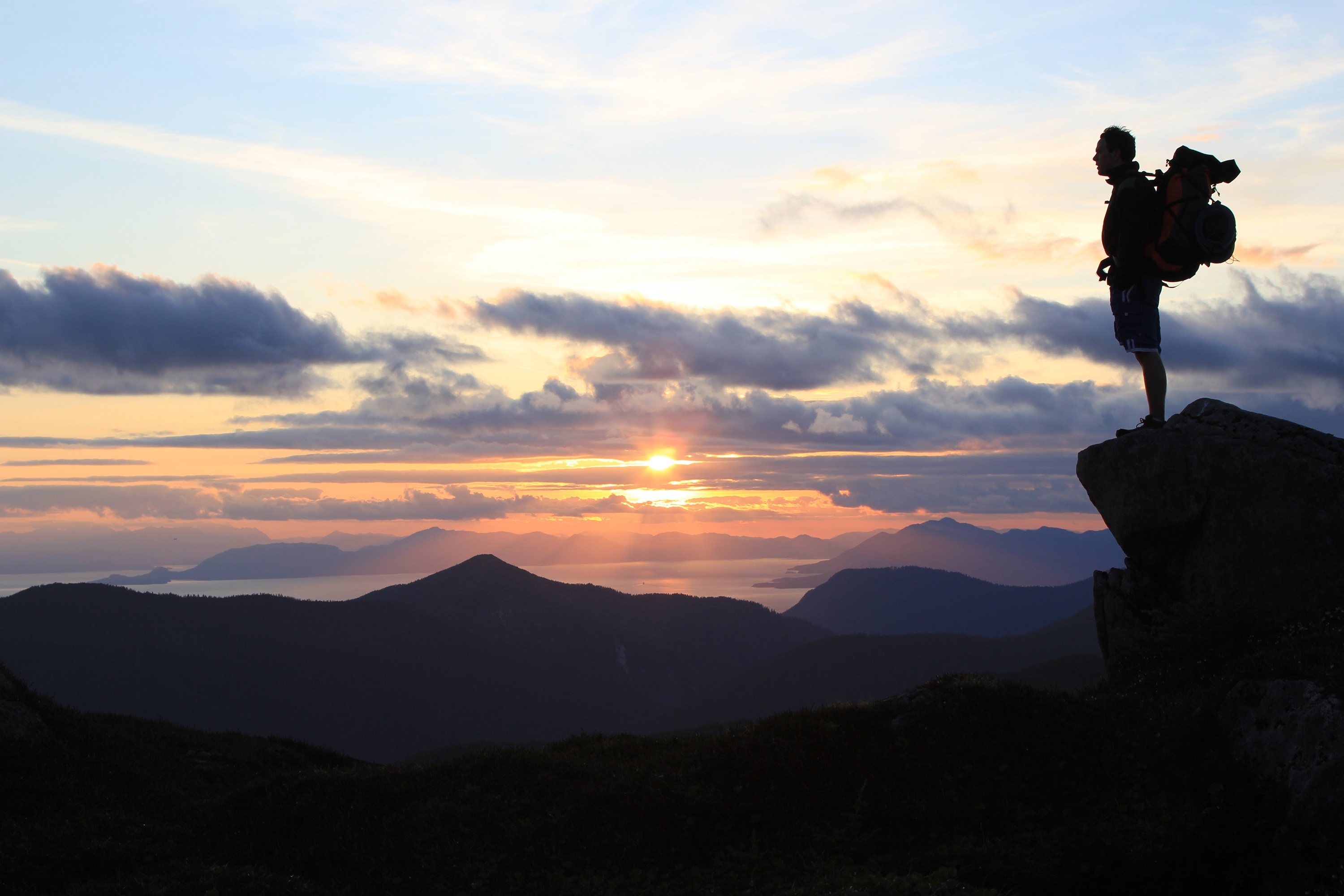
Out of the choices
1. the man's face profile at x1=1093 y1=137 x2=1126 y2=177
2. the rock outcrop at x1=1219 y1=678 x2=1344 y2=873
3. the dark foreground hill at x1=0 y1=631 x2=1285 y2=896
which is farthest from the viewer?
the man's face profile at x1=1093 y1=137 x2=1126 y2=177

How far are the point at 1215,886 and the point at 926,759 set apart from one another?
4.24 meters

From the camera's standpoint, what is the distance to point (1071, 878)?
10883mm

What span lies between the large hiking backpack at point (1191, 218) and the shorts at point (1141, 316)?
0.45m

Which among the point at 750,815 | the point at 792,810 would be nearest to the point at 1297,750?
the point at 792,810

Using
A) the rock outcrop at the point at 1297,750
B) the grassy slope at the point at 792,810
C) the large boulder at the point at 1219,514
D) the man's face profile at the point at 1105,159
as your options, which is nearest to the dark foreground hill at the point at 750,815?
the grassy slope at the point at 792,810

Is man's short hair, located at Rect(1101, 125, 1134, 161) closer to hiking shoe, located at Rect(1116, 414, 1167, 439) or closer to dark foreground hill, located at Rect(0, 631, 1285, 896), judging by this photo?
hiking shoe, located at Rect(1116, 414, 1167, 439)

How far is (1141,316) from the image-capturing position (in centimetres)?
1769

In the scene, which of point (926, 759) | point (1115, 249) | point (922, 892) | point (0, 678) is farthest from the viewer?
point (0, 678)

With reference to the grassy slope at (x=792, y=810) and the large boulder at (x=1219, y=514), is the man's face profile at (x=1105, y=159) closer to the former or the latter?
the large boulder at (x=1219, y=514)

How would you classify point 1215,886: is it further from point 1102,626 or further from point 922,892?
point 1102,626

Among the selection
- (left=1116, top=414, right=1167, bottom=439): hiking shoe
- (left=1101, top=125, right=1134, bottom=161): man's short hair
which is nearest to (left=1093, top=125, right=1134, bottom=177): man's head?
(left=1101, top=125, right=1134, bottom=161): man's short hair

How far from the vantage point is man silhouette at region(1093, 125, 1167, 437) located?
17.1 meters

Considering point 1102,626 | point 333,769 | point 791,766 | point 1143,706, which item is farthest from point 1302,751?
point 333,769

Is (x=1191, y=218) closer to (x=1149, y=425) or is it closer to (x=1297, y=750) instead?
(x=1149, y=425)
